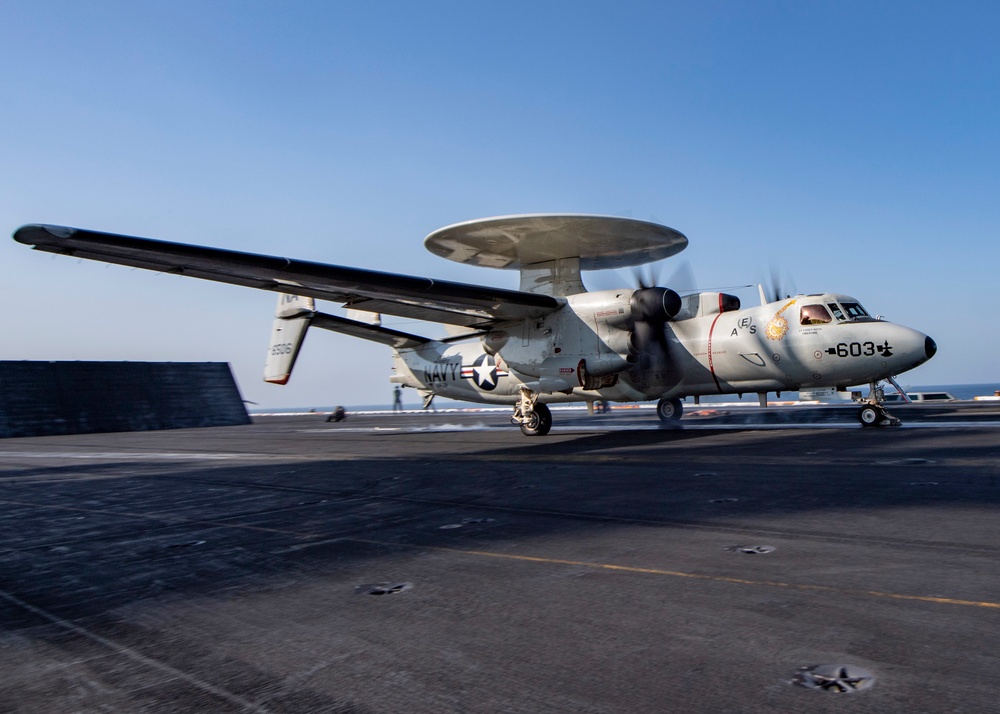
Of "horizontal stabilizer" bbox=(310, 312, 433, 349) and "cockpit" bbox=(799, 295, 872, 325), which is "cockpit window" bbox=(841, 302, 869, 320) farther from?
"horizontal stabilizer" bbox=(310, 312, 433, 349)

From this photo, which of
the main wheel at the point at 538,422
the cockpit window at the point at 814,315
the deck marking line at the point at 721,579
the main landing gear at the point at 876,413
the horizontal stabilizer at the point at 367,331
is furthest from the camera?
the horizontal stabilizer at the point at 367,331

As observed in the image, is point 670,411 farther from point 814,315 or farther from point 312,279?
point 312,279

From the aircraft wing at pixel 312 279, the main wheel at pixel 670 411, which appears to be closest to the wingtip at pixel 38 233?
the aircraft wing at pixel 312 279

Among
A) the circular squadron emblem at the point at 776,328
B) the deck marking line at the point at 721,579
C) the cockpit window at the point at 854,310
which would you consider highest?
the cockpit window at the point at 854,310

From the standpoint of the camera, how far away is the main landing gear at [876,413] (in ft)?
62.5

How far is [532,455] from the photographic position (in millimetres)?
15773

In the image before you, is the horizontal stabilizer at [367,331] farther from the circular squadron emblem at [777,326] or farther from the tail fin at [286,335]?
the circular squadron emblem at [777,326]

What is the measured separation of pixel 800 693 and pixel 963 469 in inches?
353

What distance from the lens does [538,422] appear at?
73.2 ft

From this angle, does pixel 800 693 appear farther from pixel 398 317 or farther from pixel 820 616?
pixel 398 317

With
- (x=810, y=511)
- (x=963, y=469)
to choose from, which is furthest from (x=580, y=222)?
(x=810, y=511)

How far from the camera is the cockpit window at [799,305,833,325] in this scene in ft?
61.6

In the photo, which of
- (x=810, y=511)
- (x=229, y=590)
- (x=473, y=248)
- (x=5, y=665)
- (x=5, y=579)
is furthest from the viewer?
(x=473, y=248)

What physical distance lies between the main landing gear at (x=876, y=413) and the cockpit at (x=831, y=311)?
82.4 inches
